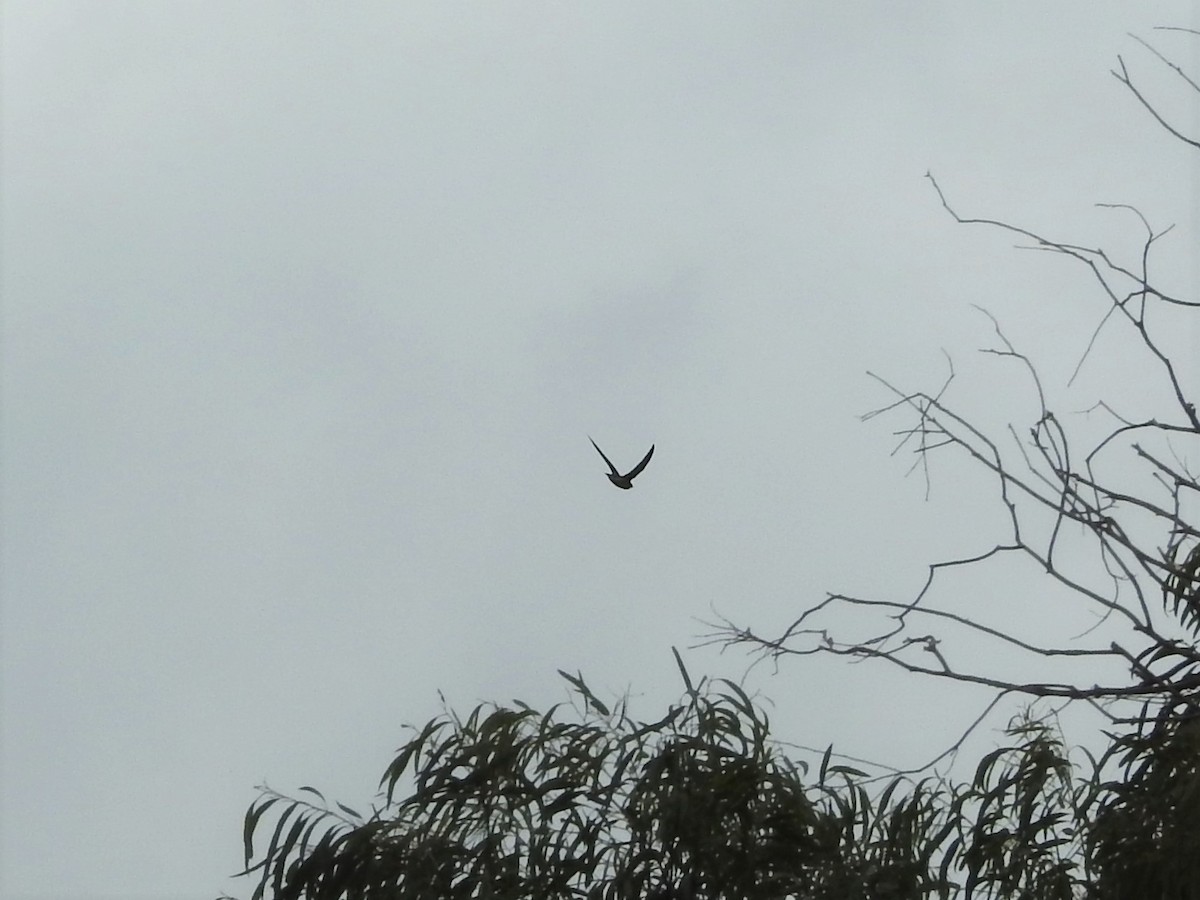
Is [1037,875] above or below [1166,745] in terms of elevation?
below

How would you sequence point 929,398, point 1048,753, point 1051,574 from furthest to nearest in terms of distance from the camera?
1. point 1048,753
2. point 929,398
3. point 1051,574

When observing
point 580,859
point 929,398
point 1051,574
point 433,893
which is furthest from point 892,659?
point 433,893

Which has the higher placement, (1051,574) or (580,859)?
(1051,574)

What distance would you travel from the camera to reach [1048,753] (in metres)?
3.86

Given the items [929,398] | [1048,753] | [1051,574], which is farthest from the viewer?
[1048,753]

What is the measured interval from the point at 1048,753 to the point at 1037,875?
31cm

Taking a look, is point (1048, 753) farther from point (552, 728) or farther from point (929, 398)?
point (552, 728)

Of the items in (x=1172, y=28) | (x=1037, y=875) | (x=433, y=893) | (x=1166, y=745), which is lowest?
(x=433, y=893)

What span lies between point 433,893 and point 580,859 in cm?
36

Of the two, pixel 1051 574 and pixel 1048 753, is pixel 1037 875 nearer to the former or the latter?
pixel 1048 753

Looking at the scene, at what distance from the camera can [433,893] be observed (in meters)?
3.73

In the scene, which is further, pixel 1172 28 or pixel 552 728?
pixel 552 728

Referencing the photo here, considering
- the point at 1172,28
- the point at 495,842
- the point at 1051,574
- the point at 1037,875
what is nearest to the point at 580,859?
the point at 495,842

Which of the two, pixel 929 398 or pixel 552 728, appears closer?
pixel 929 398
